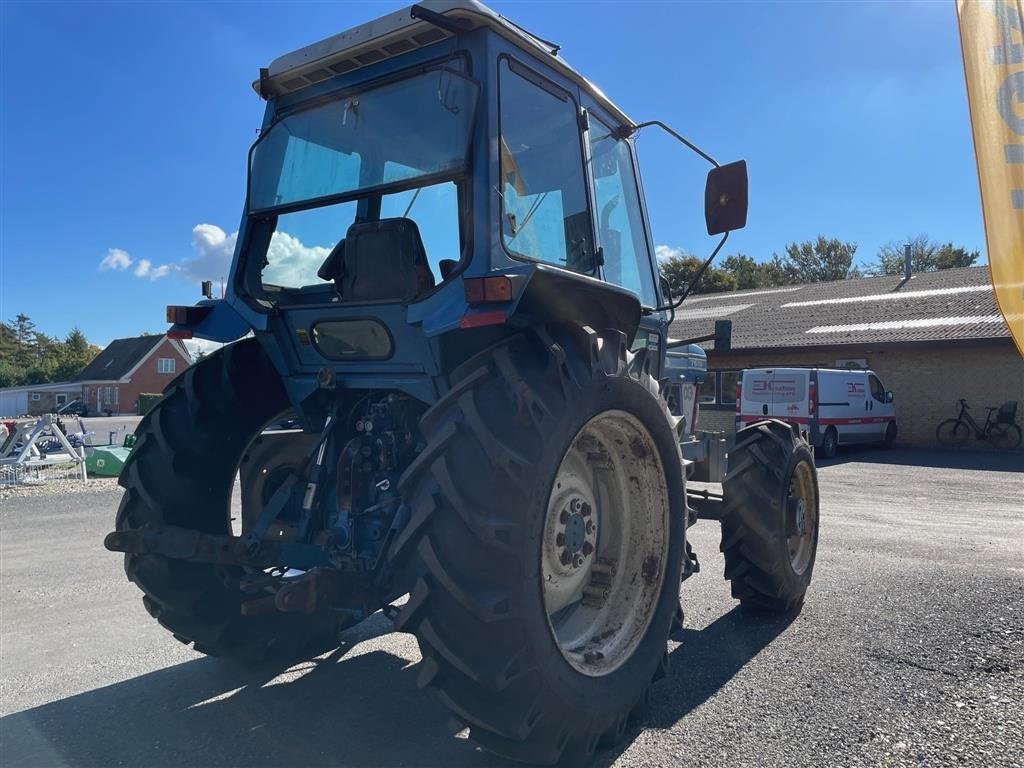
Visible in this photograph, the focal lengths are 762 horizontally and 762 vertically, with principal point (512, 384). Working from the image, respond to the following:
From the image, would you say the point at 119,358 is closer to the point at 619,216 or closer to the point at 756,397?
the point at 756,397

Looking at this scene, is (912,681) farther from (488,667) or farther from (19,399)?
(19,399)

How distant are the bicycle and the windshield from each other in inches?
804

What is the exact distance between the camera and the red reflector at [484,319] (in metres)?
2.72

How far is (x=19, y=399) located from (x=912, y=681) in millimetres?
73673

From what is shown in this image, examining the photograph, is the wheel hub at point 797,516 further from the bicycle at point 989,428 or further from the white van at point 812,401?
the bicycle at point 989,428

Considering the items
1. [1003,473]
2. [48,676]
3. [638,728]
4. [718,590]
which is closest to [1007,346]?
[1003,473]

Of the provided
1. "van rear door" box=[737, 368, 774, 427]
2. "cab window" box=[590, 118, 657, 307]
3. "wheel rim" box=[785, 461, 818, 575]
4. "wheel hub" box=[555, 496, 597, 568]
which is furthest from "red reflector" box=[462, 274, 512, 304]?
"van rear door" box=[737, 368, 774, 427]

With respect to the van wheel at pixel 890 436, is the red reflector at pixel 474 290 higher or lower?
higher

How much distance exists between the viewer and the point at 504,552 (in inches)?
100

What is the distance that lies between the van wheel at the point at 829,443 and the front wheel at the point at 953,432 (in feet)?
15.4

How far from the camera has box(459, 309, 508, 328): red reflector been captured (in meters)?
2.72

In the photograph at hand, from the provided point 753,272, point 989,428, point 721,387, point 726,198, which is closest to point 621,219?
point 726,198

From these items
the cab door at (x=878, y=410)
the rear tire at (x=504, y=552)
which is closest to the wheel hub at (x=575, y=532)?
the rear tire at (x=504, y=552)

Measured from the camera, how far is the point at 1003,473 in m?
14.6
